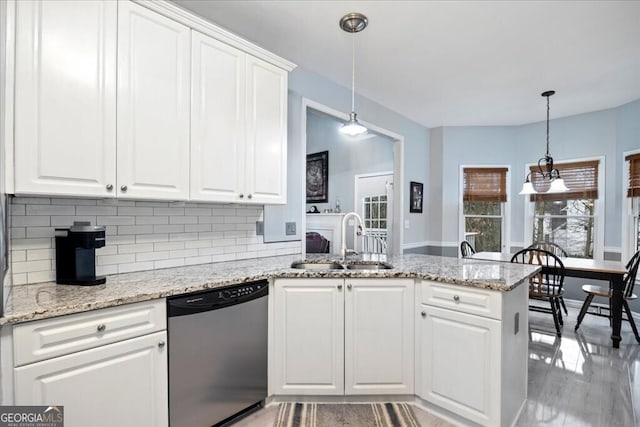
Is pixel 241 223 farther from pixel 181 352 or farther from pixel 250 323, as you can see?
pixel 181 352

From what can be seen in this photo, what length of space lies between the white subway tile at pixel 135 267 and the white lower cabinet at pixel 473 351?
177cm

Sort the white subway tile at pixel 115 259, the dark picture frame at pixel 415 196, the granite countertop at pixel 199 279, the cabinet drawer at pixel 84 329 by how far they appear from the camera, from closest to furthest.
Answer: the cabinet drawer at pixel 84 329
the granite countertop at pixel 199 279
the white subway tile at pixel 115 259
the dark picture frame at pixel 415 196

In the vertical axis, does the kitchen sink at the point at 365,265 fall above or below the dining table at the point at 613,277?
above

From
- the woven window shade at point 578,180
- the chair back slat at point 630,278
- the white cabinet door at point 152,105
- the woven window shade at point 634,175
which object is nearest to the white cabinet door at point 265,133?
the white cabinet door at point 152,105

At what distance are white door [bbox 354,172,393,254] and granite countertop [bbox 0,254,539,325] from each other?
8.33 feet

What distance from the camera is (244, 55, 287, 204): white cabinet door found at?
232 centimetres

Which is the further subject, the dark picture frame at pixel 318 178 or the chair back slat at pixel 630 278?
the dark picture frame at pixel 318 178

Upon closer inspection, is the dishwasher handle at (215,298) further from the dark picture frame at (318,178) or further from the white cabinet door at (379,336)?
the dark picture frame at (318,178)

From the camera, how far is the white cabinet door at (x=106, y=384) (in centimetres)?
129

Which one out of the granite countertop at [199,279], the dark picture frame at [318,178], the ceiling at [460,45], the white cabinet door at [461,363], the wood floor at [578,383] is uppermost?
the ceiling at [460,45]

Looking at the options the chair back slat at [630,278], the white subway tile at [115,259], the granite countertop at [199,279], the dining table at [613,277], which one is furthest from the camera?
the chair back slat at [630,278]

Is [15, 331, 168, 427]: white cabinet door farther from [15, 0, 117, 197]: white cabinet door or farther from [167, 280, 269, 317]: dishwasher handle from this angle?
[15, 0, 117, 197]: white cabinet door

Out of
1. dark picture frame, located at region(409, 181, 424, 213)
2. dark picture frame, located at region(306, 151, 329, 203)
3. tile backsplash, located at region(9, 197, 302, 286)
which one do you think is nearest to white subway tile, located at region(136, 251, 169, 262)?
tile backsplash, located at region(9, 197, 302, 286)

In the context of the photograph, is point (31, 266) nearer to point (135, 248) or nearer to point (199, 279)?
point (135, 248)
